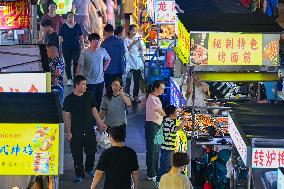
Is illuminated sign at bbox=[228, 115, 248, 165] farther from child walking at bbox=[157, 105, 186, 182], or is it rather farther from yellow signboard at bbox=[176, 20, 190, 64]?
child walking at bbox=[157, 105, 186, 182]

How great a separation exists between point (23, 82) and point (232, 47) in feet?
11.2

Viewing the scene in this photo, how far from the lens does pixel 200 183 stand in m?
14.4

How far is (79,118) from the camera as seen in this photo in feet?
47.3

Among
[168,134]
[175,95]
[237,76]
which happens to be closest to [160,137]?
[168,134]

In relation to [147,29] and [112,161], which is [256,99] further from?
[147,29]

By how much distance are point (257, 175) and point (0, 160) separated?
2.72m

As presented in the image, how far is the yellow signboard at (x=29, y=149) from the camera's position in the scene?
9016 mm

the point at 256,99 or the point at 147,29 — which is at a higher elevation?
the point at 147,29

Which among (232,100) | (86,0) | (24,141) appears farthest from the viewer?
(86,0)

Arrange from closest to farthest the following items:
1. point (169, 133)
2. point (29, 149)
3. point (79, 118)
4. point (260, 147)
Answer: point (260, 147), point (29, 149), point (169, 133), point (79, 118)

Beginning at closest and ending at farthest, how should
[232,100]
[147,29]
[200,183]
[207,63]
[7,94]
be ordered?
[7,94] → [207,63] → [200,183] → [232,100] → [147,29]

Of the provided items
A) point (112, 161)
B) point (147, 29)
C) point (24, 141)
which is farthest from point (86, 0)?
point (24, 141)

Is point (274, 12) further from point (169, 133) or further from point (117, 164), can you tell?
point (117, 164)

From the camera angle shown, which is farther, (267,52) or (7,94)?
(267,52)
